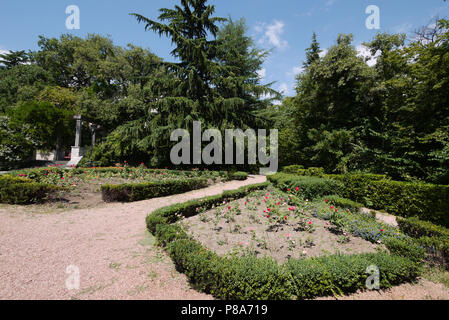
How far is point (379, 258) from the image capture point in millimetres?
2990

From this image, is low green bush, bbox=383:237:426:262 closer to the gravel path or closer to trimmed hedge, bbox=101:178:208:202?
the gravel path

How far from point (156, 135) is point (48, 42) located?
A: 30.7 metres

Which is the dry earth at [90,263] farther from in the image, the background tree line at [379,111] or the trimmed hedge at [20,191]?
the background tree line at [379,111]

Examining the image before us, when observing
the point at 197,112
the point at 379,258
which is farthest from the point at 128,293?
the point at 197,112

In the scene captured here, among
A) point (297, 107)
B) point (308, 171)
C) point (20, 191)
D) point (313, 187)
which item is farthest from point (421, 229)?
point (297, 107)

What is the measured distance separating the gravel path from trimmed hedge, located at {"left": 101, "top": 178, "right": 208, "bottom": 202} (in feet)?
5.54

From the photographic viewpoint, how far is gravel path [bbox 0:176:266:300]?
258 cm

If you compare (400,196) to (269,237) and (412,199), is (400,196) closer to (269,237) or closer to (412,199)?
(412,199)

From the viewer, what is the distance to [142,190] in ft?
25.2

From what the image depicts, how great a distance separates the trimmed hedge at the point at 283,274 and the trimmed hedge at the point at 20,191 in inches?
237

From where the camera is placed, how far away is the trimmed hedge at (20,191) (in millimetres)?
5996

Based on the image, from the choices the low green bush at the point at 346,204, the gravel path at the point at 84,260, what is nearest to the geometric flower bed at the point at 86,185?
the gravel path at the point at 84,260

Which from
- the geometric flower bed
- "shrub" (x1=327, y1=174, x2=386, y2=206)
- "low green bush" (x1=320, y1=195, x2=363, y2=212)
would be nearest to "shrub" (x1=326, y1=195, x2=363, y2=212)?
"low green bush" (x1=320, y1=195, x2=363, y2=212)
